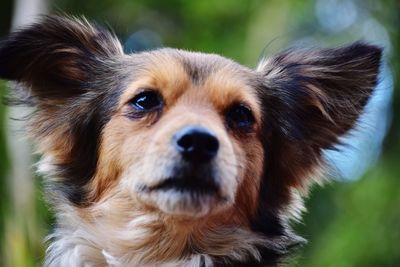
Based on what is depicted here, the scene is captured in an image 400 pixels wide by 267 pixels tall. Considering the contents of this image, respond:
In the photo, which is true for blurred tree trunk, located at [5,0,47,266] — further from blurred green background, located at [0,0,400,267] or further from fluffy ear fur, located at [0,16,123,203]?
fluffy ear fur, located at [0,16,123,203]

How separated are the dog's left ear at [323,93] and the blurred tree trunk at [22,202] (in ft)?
6.63

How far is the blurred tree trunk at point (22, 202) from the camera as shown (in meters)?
5.67

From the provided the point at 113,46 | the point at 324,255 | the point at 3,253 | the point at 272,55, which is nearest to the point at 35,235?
the point at 3,253

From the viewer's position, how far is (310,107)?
13.6ft

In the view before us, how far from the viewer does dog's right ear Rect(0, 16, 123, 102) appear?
3.82 m

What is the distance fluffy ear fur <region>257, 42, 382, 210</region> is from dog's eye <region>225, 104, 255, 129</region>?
19cm

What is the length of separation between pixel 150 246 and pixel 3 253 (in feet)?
10.1

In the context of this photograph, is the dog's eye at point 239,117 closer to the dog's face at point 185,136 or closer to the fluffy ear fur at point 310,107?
the dog's face at point 185,136

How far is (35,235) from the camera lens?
19.2ft

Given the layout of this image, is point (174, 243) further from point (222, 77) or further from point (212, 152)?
point (222, 77)

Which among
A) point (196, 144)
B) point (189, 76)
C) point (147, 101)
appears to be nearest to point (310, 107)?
point (189, 76)

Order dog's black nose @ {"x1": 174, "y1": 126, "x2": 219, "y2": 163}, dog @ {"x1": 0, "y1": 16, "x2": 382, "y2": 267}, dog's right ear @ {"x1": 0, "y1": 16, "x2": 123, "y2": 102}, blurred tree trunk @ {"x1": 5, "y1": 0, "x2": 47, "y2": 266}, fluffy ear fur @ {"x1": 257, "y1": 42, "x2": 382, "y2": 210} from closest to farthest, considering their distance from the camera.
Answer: dog's black nose @ {"x1": 174, "y1": 126, "x2": 219, "y2": 163}, dog @ {"x1": 0, "y1": 16, "x2": 382, "y2": 267}, dog's right ear @ {"x1": 0, "y1": 16, "x2": 123, "y2": 102}, fluffy ear fur @ {"x1": 257, "y1": 42, "x2": 382, "y2": 210}, blurred tree trunk @ {"x1": 5, "y1": 0, "x2": 47, "y2": 266}

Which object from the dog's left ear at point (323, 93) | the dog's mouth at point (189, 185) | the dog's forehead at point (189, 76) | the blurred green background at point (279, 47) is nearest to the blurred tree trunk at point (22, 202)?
the blurred green background at point (279, 47)

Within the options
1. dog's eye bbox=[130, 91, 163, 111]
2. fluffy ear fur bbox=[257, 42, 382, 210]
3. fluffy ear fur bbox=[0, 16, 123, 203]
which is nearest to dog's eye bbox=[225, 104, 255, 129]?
fluffy ear fur bbox=[257, 42, 382, 210]
